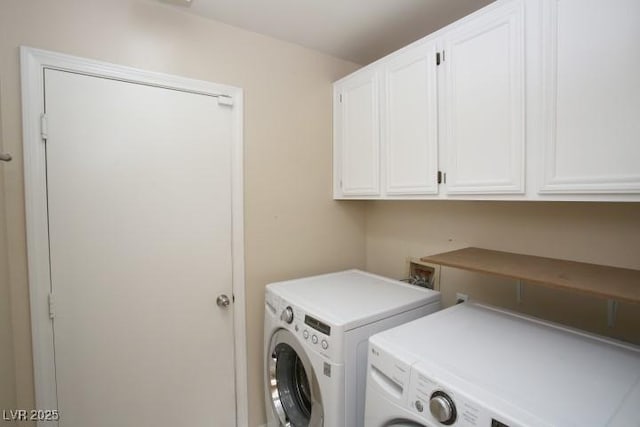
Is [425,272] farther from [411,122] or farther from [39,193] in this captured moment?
[39,193]

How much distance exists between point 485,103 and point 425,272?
1111 mm

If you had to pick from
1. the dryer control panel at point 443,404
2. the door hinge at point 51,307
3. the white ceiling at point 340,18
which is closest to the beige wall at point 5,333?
the door hinge at point 51,307

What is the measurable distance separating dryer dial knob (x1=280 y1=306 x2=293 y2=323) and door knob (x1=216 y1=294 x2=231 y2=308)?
0.43 m

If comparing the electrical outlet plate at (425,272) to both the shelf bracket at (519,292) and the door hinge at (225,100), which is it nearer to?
the shelf bracket at (519,292)

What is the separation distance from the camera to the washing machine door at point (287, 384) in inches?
59.9

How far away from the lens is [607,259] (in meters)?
1.23

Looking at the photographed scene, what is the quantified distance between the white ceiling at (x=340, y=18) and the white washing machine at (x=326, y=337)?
1497 millimetres

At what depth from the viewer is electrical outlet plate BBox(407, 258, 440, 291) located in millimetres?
1889

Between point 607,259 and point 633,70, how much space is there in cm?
75

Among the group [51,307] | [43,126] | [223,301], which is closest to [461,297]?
[223,301]

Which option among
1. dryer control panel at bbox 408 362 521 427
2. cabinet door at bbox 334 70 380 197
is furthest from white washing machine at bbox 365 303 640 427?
cabinet door at bbox 334 70 380 197

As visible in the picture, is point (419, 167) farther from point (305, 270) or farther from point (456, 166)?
point (305, 270)

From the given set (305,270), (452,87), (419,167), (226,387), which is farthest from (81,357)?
(452,87)

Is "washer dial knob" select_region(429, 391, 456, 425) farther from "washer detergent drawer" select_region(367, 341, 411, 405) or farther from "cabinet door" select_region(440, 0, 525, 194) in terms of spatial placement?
"cabinet door" select_region(440, 0, 525, 194)
